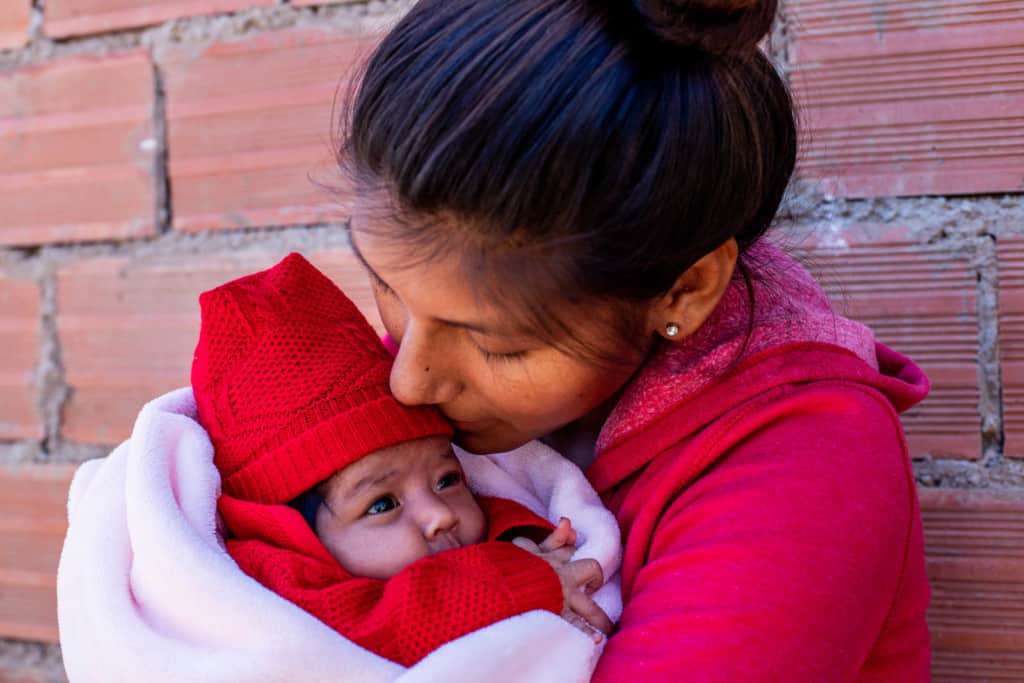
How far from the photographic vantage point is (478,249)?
1072 millimetres

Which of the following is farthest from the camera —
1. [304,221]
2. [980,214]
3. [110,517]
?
[304,221]

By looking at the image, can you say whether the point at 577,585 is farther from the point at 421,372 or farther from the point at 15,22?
the point at 15,22

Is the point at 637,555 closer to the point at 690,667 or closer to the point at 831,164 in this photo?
the point at 690,667

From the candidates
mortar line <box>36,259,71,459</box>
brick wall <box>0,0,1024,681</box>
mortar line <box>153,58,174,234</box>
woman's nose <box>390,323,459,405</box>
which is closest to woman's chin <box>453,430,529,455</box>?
woman's nose <box>390,323,459,405</box>

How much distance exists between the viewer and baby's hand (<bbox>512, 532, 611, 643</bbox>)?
1146 millimetres

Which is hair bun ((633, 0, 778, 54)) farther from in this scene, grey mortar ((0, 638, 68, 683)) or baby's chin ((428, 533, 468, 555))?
grey mortar ((0, 638, 68, 683))

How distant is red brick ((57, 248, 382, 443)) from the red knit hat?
0.67 metres

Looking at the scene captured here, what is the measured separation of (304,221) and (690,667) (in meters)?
1.20

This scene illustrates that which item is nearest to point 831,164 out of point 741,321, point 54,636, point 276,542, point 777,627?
point 741,321

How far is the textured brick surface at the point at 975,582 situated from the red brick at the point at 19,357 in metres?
1.68

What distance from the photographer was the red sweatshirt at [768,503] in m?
1.02

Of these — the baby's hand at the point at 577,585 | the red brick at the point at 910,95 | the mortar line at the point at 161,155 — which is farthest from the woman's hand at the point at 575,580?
the mortar line at the point at 161,155

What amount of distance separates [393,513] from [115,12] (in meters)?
1.29

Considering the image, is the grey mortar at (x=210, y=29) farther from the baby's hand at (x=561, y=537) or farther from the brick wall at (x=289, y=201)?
the baby's hand at (x=561, y=537)
